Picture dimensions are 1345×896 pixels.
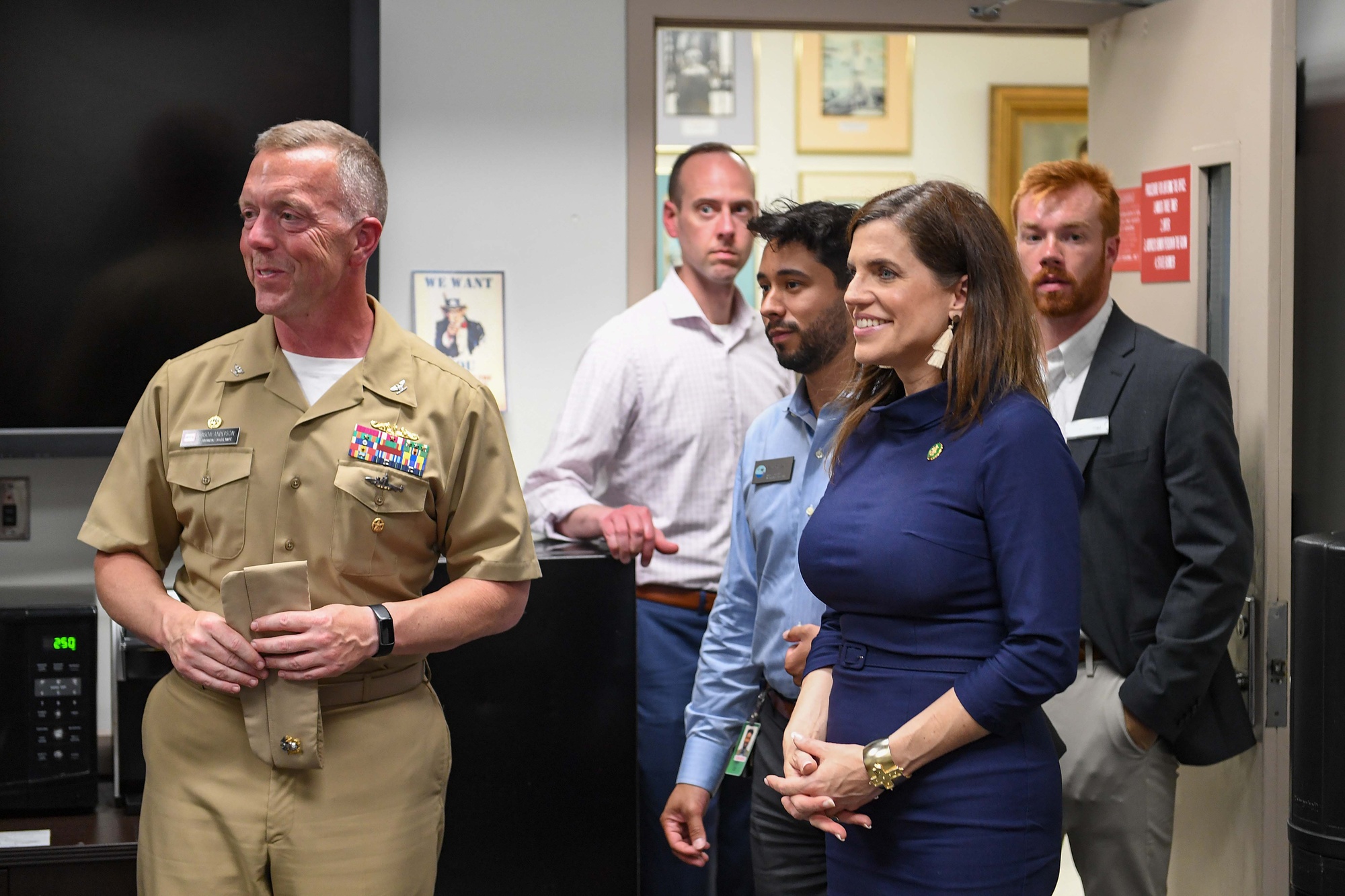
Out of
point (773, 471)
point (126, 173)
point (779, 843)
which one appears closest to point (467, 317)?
point (126, 173)

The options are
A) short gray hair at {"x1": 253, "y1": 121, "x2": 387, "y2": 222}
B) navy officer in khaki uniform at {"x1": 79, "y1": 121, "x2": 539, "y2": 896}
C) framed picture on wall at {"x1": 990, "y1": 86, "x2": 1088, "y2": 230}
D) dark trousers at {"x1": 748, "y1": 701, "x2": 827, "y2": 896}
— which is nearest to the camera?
navy officer in khaki uniform at {"x1": 79, "y1": 121, "x2": 539, "y2": 896}

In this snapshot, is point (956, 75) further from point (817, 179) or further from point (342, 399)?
point (342, 399)

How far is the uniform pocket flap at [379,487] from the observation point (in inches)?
63.1

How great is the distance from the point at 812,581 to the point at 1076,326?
109 centimetres

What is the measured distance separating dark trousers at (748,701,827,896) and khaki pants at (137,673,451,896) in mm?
520

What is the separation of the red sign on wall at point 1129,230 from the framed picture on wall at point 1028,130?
2.24m

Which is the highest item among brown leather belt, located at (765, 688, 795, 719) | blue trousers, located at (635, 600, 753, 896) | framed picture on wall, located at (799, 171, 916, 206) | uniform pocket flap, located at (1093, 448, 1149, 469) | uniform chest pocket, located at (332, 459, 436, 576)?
framed picture on wall, located at (799, 171, 916, 206)

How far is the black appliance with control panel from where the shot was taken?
7.26ft

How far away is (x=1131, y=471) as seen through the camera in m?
2.20

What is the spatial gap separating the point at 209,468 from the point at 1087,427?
152 centimetres

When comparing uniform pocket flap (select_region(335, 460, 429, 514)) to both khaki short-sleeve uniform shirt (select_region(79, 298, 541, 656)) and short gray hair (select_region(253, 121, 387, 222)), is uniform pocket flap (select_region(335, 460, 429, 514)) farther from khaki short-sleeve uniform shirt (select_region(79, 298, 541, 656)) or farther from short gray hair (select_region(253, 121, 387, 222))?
short gray hair (select_region(253, 121, 387, 222))

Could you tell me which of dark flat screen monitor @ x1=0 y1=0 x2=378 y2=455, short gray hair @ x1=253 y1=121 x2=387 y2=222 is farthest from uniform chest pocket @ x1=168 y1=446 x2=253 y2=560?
dark flat screen monitor @ x1=0 y1=0 x2=378 y2=455

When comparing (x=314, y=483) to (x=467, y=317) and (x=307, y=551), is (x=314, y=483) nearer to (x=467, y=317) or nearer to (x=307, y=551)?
(x=307, y=551)

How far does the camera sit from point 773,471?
6.55ft
